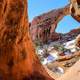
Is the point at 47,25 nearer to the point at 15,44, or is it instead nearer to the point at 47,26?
the point at 47,26

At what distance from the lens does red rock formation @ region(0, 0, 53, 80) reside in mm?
2670

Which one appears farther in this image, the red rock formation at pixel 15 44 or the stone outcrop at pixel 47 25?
the stone outcrop at pixel 47 25

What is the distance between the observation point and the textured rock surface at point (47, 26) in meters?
26.4

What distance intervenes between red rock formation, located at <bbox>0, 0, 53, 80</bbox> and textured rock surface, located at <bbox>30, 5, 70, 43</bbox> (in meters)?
22.7

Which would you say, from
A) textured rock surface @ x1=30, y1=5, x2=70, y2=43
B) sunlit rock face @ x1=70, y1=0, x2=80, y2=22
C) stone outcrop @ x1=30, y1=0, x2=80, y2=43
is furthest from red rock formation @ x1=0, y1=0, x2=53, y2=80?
textured rock surface @ x1=30, y1=5, x2=70, y2=43

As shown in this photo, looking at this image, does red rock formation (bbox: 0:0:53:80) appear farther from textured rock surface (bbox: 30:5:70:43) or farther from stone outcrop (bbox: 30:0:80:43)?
textured rock surface (bbox: 30:5:70:43)

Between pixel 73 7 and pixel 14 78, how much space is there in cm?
616

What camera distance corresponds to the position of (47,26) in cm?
2700

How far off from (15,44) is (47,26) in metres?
24.2

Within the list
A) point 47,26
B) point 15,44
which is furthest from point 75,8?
point 47,26

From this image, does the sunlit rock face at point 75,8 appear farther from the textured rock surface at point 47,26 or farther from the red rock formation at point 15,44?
the textured rock surface at point 47,26

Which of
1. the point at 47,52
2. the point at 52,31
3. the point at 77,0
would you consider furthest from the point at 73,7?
the point at 52,31

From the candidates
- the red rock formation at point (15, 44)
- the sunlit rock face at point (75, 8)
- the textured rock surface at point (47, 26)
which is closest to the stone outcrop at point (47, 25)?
the textured rock surface at point (47, 26)

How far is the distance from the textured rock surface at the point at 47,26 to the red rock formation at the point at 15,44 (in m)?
22.7
